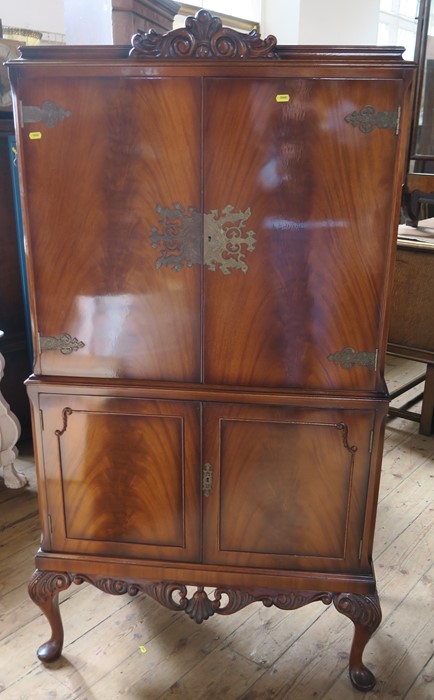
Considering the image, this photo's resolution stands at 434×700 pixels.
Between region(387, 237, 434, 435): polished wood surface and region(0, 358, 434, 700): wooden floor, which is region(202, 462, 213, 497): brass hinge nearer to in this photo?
region(0, 358, 434, 700): wooden floor

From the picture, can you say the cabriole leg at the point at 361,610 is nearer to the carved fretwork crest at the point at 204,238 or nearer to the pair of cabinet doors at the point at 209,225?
the pair of cabinet doors at the point at 209,225

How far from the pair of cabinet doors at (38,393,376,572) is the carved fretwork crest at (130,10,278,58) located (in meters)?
0.73

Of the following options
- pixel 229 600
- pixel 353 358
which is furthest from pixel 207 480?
pixel 353 358

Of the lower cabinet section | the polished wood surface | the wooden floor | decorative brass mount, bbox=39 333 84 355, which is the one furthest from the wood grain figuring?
decorative brass mount, bbox=39 333 84 355

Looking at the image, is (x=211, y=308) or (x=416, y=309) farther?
(x=416, y=309)

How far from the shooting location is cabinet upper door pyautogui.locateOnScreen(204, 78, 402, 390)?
1.24m

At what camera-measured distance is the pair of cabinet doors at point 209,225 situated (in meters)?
1.26

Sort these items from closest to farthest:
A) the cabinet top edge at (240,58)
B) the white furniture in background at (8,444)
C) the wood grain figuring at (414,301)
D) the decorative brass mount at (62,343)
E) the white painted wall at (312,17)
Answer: the cabinet top edge at (240,58)
the decorative brass mount at (62,343)
the white furniture in background at (8,444)
the wood grain figuring at (414,301)
the white painted wall at (312,17)

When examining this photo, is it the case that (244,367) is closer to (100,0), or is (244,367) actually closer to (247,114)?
(247,114)

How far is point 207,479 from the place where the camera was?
1.49 m

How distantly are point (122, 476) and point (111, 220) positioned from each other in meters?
0.60

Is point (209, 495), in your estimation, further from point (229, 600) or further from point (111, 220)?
point (111, 220)

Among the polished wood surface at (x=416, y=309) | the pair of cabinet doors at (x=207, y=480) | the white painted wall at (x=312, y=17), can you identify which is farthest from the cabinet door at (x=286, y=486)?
the white painted wall at (x=312, y=17)

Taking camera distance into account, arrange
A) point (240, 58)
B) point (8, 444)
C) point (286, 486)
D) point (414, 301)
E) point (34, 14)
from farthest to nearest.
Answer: point (414, 301)
point (34, 14)
point (8, 444)
point (286, 486)
point (240, 58)
